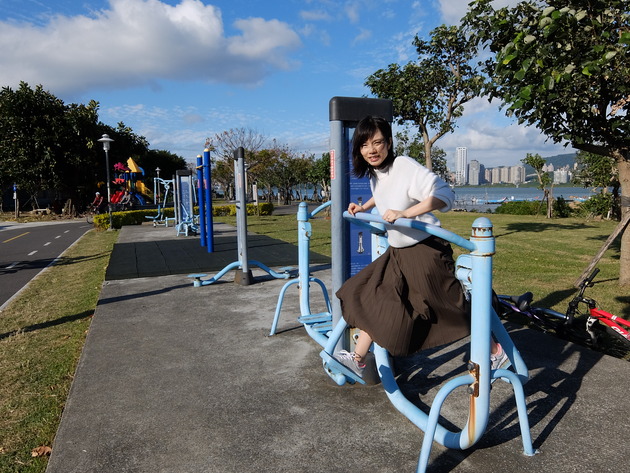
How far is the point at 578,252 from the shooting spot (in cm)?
1012

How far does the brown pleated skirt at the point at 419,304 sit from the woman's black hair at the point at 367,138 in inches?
20.8

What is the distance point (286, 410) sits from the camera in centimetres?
271

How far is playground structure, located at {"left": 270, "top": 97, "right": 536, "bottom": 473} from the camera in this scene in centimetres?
192

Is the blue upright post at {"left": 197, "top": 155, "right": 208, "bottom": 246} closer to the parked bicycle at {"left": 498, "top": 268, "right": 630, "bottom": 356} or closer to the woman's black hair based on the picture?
the parked bicycle at {"left": 498, "top": 268, "right": 630, "bottom": 356}

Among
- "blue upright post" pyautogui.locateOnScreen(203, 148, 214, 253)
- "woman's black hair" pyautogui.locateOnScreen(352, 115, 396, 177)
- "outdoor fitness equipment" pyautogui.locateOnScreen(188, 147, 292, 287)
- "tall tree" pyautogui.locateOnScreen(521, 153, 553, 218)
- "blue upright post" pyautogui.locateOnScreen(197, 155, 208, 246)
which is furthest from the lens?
"tall tree" pyautogui.locateOnScreen(521, 153, 553, 218)

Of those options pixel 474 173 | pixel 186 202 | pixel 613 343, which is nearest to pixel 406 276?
pixel 613 343

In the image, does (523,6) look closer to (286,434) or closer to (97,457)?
(286,434)

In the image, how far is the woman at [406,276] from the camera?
227 cm

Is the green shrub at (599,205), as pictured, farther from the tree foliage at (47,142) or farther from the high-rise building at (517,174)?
the high-rise building at (517,174)

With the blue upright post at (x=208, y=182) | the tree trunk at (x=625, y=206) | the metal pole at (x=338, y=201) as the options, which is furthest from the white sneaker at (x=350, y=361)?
the blue upright post at (x=208, y=182)

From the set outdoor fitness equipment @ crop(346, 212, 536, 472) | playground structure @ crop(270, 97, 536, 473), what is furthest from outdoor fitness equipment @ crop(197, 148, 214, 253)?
outdoor fitness equipment @ crop(346, 212, 536, 472)

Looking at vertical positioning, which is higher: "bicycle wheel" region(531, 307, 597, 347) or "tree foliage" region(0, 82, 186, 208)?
"tree foliage" region(0, 82, 186, 208)

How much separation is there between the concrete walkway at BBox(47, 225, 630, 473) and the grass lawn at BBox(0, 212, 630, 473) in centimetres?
19

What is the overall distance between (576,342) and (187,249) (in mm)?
8380
